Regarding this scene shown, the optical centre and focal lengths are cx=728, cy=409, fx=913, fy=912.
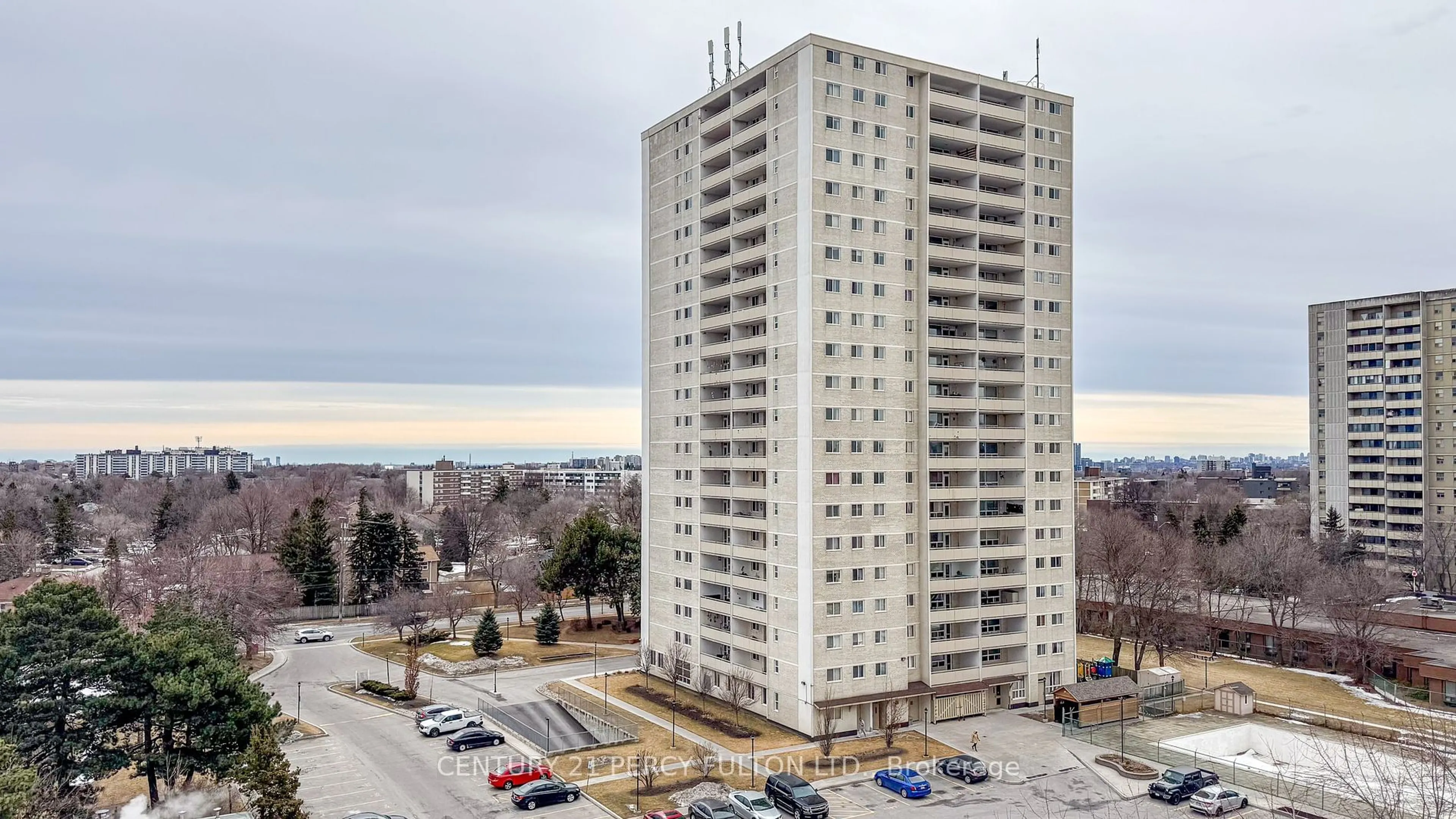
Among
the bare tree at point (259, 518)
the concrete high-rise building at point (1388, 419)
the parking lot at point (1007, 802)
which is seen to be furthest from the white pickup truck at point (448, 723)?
the concrete high-rise building at point (1388, 419)

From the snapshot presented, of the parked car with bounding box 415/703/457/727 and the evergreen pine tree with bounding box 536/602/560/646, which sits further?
the evergreen pine tree with bounding box 536/602/560/646

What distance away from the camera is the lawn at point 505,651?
68750 millimetres

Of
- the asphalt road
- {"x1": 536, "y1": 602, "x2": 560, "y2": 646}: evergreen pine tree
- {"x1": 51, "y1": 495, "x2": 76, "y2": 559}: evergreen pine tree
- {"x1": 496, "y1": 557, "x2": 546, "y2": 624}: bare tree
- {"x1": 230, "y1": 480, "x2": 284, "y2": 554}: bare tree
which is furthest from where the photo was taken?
{"x1": 51, "y1": 495, "x2": 76, "y2": 559}: evergreen pine tree

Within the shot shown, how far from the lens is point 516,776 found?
39500 mm

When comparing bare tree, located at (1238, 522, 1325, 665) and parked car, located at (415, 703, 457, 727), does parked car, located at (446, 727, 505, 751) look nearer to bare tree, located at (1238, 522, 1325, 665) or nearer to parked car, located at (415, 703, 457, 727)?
parked car, located at (415, 703, 457, 727)

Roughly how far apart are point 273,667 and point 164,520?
6845 cm

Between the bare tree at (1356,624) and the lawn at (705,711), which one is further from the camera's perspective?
the bare tree at (1356,624)

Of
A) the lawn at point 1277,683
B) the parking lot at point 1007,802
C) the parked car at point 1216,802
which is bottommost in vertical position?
the lawn at point 1277,683

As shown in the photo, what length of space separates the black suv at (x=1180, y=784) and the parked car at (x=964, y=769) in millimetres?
7006

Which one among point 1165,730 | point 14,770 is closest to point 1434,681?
point 1165,730

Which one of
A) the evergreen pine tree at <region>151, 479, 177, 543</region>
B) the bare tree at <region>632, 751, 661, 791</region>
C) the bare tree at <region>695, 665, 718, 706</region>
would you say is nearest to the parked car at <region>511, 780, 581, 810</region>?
the bare tree at <region>632, 751, 661, 791</region>

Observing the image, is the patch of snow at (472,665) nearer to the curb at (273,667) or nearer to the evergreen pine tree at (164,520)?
the curb at (273,667)

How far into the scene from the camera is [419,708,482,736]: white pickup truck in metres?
48.2

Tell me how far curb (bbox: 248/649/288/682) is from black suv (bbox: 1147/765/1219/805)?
53.4m
